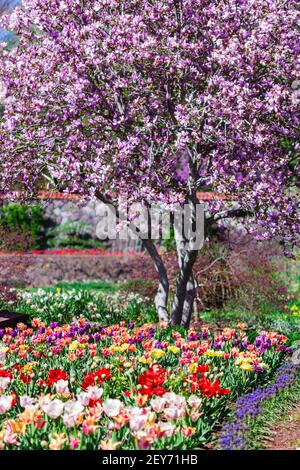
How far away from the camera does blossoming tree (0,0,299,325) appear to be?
734cm

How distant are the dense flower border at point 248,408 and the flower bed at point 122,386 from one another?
0.13 metres

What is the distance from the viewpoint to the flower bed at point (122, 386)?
4480 millimetres

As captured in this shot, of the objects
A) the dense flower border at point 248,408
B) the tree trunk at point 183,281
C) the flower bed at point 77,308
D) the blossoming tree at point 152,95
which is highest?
the blossoming tree at point 152,95

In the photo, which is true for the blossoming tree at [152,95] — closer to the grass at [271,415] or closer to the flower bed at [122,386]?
the flower bed at [122,386]

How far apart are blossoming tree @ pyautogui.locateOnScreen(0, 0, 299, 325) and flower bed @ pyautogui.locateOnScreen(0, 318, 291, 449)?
64.5 inches

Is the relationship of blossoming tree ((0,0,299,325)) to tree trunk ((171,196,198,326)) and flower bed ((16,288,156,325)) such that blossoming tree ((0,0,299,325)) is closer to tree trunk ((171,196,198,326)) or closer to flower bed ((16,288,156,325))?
tree trunk ((171,196,198,326))

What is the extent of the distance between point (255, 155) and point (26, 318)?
413 centimetres

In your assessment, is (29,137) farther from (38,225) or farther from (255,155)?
(38,225)

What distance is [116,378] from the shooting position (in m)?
5.93

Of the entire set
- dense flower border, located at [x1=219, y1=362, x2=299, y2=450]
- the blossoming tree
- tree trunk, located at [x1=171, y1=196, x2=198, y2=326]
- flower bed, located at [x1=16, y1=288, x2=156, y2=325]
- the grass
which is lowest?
the grass

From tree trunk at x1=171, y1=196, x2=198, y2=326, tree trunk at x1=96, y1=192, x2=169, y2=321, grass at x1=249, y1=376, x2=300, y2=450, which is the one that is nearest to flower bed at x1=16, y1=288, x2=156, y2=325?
tree trunk at x1=96, y1=192, x2=169, y2=321

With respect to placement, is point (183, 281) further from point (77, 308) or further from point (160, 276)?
point (77, 308)

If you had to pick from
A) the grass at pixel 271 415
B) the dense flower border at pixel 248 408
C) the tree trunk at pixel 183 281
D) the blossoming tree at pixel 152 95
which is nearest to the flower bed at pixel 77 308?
the tree trunk at pixel 183 281

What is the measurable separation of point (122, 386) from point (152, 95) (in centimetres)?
371
